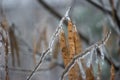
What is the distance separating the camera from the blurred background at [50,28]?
5.93 ft

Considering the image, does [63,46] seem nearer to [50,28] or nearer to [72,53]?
[72,53]

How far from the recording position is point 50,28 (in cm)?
407

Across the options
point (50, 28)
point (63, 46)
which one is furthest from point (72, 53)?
point (50, 28)

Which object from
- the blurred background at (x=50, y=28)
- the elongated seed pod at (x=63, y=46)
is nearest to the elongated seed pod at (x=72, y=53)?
the elongated seed pod at (x=63, y=46)

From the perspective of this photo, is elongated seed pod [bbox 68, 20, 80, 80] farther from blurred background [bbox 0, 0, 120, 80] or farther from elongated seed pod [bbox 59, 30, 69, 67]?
blurred background [bbox 0, 0, 120, 80]

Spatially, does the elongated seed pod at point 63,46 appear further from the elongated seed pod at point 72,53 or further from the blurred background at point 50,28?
the blurred background at point 50,28

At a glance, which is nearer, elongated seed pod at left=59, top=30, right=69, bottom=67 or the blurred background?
elongated seed pod at left=59, top=30, right=69, bottom=67

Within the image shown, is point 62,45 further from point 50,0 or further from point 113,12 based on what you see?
point 50,0

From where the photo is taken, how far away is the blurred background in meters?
1.81

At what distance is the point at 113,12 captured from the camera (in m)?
1.97

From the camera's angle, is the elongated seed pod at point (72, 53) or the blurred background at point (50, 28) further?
the blurred background at point (50, 28)

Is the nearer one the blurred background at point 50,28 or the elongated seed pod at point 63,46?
the elongated seed pod at point 63,46

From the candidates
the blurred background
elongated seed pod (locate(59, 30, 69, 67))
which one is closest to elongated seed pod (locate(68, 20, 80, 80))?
elongated seed pod (locate(59, 30, 69, 67))

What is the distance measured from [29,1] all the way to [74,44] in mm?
4543
